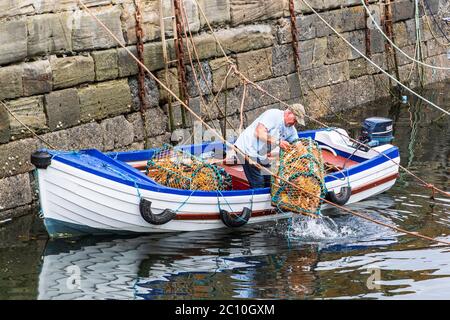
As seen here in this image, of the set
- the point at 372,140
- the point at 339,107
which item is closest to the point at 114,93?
the point at 372,140

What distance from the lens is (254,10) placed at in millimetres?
16125

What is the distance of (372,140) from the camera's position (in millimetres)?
13945

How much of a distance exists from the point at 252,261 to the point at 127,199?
5.16ft

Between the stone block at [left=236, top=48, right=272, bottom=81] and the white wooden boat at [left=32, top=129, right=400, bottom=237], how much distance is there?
A: 11.9ft

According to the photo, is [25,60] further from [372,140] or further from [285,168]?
[372,140]

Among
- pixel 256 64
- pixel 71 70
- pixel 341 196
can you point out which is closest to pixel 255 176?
pixel 341 196

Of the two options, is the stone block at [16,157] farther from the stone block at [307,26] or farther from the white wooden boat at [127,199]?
the stone block at [307,26]

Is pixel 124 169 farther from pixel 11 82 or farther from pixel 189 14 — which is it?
pixel 189 14

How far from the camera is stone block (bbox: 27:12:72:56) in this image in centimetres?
1252

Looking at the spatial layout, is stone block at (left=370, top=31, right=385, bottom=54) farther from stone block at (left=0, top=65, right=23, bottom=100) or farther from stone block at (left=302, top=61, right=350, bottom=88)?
stone block at (left=0, top=65, right=23, bottom=100)

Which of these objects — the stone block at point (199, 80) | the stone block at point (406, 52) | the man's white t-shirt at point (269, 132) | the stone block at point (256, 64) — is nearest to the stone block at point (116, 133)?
the stone block at point (199, 80)

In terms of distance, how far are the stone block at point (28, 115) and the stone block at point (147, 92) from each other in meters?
1.66

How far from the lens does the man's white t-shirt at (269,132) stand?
1208 centimetres

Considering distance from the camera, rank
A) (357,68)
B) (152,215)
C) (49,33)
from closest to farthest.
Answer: (152,215)
(49,33)
(357,68)
